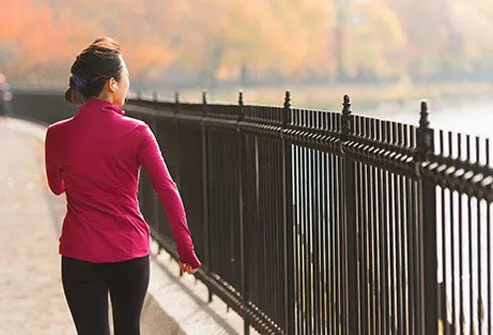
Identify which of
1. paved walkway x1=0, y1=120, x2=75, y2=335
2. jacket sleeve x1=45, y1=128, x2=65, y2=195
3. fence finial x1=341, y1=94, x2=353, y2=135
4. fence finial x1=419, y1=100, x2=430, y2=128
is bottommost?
paved walkway x1=0, y1=120, x2=75, y2=335

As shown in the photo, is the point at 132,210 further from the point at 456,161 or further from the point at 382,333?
the point at 456,161

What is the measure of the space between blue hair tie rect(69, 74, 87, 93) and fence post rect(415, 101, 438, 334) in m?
1.52

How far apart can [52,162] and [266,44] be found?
5130 inches

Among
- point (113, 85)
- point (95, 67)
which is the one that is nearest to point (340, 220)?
point (113, 85)

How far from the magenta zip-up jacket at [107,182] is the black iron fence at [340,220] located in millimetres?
749

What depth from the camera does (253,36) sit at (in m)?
135

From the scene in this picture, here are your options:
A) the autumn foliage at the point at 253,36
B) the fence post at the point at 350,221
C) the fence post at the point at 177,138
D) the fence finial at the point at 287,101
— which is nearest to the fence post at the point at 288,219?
the fence finial at the point at 287,101

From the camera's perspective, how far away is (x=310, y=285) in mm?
6641

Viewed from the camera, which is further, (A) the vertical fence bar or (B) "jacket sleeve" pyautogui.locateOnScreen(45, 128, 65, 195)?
(A) the vertical fence bar

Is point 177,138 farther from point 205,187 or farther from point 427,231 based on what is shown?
point 427,231

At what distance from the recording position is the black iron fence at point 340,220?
4418 mm

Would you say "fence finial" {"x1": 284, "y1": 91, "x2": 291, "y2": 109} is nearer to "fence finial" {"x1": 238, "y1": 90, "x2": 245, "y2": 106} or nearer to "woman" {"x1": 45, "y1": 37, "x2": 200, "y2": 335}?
"fence finial" {"x1": 238, "y1": 90, "x2": 245, "y2": 106}

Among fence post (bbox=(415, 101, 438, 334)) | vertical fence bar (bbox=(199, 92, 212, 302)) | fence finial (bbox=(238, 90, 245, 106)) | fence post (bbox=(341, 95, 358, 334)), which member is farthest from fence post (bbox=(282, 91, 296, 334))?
vertical fence bar (bbox=(199, 92, 212, 302))

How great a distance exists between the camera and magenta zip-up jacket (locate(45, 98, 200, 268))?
557 centimetres
